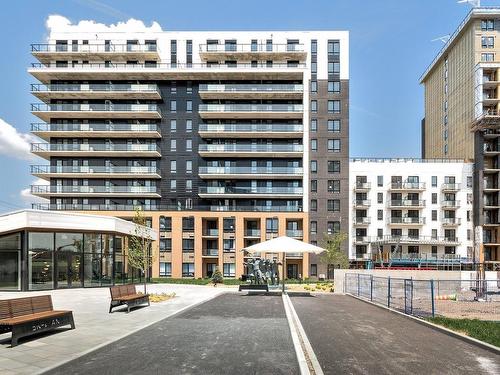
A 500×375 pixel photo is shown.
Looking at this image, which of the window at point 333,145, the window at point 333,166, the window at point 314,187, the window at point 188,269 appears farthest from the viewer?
the window at point 333,145

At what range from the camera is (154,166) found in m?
59.7

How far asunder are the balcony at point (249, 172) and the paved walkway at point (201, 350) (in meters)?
43.1

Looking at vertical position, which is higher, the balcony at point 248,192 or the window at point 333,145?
the window at point 333,145

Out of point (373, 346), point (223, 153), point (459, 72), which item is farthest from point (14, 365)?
point (459, 72)

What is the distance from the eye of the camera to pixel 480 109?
201 feet

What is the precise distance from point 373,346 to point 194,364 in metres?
4.38

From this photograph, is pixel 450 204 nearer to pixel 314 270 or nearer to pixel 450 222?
pixel 450 222

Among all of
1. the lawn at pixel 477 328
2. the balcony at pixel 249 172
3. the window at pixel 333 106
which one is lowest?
the lawn at pixel 477 328

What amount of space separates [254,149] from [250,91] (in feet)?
25.6

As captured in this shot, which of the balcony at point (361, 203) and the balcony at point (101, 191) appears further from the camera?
the balcony at point (361, 203)

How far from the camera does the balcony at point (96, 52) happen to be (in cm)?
6006

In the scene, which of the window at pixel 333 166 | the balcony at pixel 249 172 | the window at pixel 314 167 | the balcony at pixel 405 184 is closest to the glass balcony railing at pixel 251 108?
the window at pixel 314 167

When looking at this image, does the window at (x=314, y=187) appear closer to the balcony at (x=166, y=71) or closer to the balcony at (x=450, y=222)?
the balcony at (x=166, y=71)

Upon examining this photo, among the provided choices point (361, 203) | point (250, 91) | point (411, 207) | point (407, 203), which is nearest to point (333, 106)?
point (250, 91)
